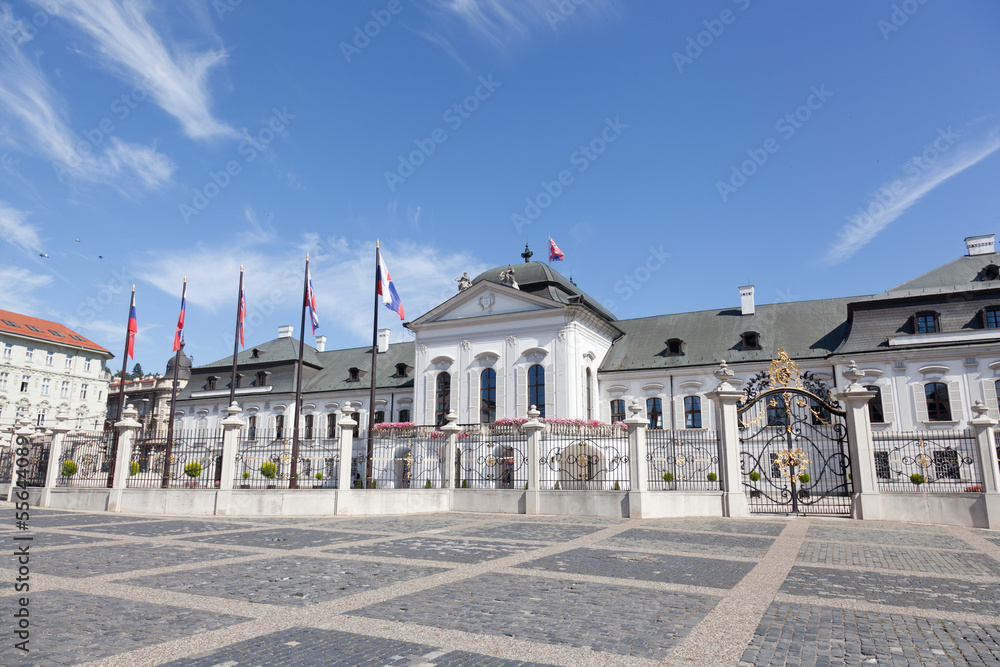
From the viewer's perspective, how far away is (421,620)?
17.8 feet

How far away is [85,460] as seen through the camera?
20094 mm

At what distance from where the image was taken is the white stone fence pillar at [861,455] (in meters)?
15.5

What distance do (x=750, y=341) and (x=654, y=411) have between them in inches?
253

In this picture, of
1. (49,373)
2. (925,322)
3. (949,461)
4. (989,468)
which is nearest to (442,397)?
(925,322)

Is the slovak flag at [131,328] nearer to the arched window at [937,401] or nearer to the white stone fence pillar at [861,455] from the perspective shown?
the white stone fence pillar at [861,455]

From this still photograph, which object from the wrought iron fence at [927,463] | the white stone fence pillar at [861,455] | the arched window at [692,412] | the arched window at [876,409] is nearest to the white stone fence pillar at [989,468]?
the wrought iron fence at [927,463]

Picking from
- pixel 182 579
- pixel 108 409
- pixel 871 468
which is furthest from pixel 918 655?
pixel 108 409

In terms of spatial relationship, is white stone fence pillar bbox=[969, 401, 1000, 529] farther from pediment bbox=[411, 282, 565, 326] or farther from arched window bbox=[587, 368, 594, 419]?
arched window bbox=[587, 368, 594, 419]

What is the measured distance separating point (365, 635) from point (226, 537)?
7.54m

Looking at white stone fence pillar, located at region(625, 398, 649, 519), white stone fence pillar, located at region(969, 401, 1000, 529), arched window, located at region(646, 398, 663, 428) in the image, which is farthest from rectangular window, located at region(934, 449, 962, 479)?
arched window, located at region(646, 398, 663, 428)

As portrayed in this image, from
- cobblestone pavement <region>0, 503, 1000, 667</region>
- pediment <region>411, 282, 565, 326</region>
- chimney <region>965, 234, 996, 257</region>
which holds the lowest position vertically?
cobblestone pavement <region>0, 503, 1000, 667</region>

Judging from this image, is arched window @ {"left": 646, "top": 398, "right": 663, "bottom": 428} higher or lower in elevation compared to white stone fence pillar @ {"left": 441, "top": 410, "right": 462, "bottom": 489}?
higher

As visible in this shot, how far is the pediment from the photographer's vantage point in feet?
116

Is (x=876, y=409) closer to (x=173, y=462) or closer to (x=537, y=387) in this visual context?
(x=537, y=387)
